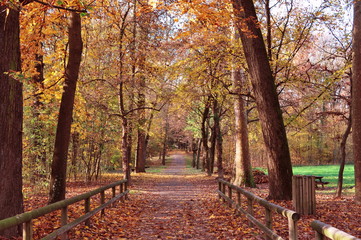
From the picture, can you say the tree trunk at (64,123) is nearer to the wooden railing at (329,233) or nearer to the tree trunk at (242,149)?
the wooden railing at (329,233)

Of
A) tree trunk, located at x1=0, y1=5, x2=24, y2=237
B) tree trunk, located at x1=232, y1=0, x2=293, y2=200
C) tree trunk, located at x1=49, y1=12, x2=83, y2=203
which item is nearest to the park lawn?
tree trunk, located at x1=232, y1=0, x2=293, y2=200

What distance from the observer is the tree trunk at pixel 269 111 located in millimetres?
9805

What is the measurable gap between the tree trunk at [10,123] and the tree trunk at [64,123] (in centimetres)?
337

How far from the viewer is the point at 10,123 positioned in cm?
615

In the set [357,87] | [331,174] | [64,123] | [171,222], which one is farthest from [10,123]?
[331,174]

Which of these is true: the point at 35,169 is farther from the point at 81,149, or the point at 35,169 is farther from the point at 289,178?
the point at 289,178

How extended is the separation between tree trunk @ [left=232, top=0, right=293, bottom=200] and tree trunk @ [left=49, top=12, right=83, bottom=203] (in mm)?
5058

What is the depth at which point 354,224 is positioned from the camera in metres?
7.67

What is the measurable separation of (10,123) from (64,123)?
12.3ft

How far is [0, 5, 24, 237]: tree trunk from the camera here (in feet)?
19.9

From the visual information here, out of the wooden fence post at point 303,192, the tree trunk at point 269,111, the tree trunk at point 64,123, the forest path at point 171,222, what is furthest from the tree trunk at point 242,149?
the tree trunk at point 64,123

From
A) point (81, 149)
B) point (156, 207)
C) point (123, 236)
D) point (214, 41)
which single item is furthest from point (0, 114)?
point (81, 149)

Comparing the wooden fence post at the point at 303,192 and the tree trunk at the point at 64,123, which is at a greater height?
the tree trunk at the point at 64,123

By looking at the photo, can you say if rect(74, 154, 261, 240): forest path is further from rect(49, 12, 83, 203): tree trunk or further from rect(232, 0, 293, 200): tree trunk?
rect(232, 0, 293, 200): tree trunk
